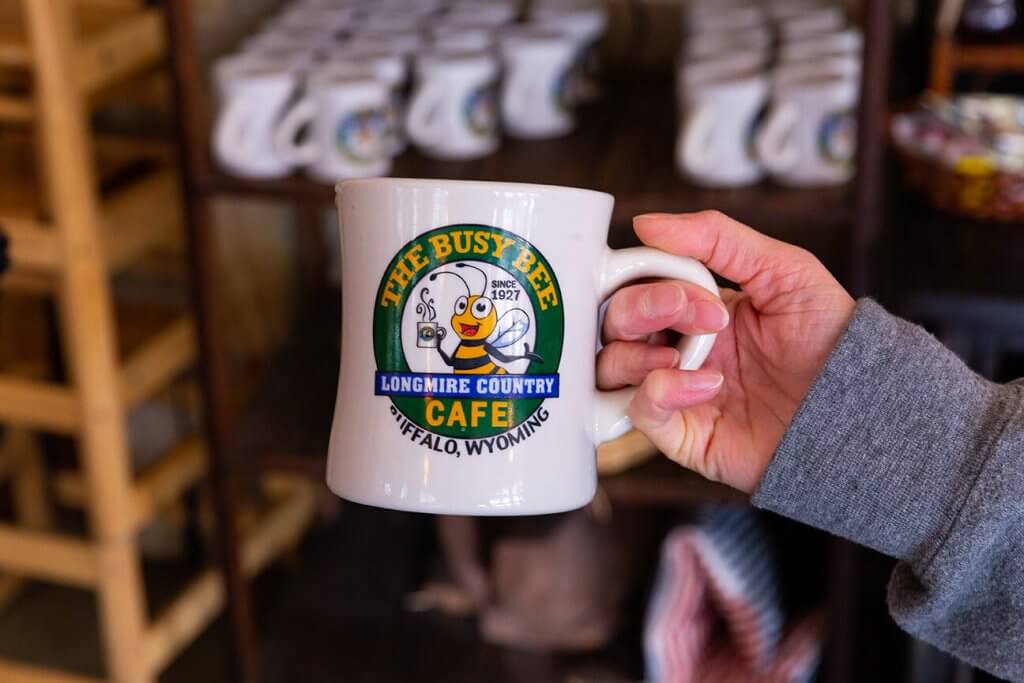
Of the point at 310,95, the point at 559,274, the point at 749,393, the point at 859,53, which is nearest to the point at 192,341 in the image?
the point at 310,95

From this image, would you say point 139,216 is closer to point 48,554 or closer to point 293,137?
point 293,137

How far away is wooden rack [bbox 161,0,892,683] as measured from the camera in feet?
3.94

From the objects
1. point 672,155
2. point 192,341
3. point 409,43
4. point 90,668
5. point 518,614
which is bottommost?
point 90,668

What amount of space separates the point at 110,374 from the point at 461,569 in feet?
1.61

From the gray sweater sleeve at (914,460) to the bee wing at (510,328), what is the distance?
0.16m

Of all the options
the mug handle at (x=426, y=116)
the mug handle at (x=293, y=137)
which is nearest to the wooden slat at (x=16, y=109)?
the mug handle at (x=293, y=137)

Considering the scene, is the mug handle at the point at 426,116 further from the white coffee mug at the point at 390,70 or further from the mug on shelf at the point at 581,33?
the mug on shelf at the point at 581,33

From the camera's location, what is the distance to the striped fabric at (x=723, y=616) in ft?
4.67

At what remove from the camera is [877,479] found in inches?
24.1

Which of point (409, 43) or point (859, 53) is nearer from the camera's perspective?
point (859, 53)

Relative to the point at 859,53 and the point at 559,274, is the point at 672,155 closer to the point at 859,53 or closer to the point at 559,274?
the point at 859,53

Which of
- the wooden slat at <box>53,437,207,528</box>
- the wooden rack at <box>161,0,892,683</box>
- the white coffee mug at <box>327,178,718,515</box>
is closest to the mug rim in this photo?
the white coffee mug at <box>327,178,718,515</box>

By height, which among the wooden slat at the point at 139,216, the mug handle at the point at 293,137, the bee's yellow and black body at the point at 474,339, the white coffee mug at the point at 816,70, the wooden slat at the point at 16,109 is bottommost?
the wooden slat at the point at 139,216

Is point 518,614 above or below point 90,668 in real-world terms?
above
